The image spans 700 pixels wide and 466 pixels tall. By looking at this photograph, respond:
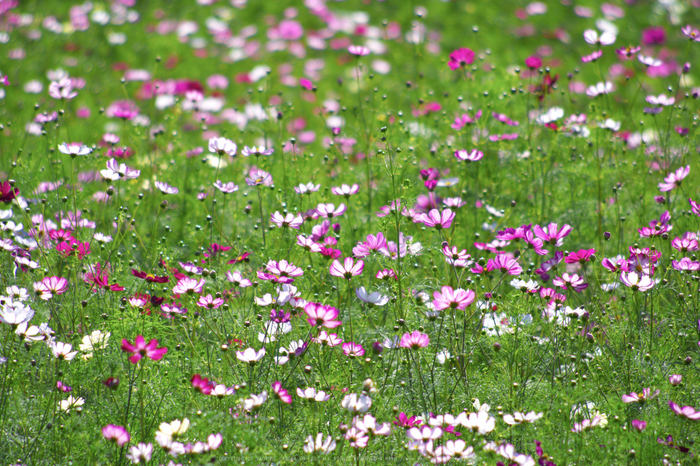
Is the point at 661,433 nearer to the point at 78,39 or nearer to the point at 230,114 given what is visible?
the point at 230,114

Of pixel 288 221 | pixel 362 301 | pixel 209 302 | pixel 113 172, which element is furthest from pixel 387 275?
pixel 113 172

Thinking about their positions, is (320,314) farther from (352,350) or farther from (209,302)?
(209,302)

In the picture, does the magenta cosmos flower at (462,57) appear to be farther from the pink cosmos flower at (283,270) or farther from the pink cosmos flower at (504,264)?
the pink cosmos flower at (283,270)

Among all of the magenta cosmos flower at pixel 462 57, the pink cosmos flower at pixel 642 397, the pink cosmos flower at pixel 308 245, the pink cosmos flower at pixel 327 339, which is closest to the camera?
the pink cosmos flower at pixel 642 397

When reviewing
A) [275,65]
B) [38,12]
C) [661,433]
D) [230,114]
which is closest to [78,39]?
[38,12]

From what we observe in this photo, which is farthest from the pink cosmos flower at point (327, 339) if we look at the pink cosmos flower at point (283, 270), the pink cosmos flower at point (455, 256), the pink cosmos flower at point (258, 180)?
the pink cosmos flower at point (258, 180)

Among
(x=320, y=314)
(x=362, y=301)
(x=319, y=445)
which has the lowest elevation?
(x=362, y=301)

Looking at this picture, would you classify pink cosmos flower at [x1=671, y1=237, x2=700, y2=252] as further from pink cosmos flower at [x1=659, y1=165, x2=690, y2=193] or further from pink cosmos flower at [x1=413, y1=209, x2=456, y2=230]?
pink cosmos flower at [x1=413, y1=209, x2=456, y2=230]

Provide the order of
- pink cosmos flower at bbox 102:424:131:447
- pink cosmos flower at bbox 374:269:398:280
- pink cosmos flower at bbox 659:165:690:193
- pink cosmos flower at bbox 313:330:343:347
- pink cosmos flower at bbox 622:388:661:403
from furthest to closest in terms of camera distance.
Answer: pink cosmos flower at bbox 659:165:690:193 < pink cosmos flower at bbox 374:269:398:280 < pink cosmos flower at bbox 313:330:343:347 < pink cosmos flower at bbox 622:388:661:403 < pink cosmos flower at bbox 102:424:131:447

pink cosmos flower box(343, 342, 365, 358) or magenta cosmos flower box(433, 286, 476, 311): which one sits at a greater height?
magenta cosmos flower box(433, 286, 476, 311)

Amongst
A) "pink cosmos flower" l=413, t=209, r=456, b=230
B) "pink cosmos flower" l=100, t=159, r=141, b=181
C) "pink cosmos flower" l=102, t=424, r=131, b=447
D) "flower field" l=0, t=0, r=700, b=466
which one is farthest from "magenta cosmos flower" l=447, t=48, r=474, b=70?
"pink cosmos flower" l=102, t=424, r=131, b=447

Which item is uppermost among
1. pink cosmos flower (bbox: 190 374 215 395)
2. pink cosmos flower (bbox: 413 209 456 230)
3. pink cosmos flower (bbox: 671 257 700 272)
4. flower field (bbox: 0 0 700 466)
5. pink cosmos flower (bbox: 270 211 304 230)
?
pink cosmos flower (bbox: 671 257 700 272)

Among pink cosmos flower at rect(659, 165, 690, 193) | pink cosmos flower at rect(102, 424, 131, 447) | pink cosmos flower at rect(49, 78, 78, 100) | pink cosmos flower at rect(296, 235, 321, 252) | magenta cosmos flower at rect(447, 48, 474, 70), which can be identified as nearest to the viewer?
pink cosmos flower at rect(102, 424, 131, 447)

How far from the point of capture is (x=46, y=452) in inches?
61.1
